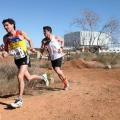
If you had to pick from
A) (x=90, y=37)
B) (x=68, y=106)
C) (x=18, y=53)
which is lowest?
(x=68, y=106)

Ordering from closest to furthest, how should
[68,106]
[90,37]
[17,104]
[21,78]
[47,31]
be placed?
[17,104], [68,106], [21,78], [47,31], [90,37]

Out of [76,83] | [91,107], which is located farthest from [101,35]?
[91,107]

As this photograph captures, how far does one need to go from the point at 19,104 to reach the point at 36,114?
48cm

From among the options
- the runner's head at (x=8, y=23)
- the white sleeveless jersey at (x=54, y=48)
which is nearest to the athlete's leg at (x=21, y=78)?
the runner's head at (x=8, y=23)

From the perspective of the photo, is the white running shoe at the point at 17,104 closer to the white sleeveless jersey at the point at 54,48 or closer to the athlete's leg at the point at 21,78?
the athlete's leg at the point at 21,78

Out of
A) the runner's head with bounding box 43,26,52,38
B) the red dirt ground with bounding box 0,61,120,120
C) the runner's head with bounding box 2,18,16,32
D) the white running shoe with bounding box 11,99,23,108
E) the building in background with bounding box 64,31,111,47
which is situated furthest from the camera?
the building in background with bounding box 64,31,111,47

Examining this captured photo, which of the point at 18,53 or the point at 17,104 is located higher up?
the point at 18,53

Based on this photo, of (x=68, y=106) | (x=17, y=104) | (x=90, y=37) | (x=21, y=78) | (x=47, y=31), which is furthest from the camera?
(x=90, y=37)

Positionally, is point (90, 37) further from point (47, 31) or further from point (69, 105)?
point (69, 105)

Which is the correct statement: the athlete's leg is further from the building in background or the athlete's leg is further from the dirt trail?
the building in background

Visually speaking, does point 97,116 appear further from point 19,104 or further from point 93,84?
point 93,84

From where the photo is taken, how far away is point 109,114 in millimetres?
4844

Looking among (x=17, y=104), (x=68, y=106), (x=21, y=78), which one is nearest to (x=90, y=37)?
(x=21, y=78)

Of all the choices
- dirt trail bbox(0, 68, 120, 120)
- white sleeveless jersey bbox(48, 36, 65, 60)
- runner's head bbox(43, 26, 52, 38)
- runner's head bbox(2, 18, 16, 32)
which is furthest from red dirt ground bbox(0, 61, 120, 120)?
runner's head bbox(2, 18, 16, 32)
